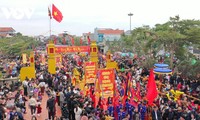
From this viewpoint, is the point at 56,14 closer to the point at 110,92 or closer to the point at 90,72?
the point at 90,72

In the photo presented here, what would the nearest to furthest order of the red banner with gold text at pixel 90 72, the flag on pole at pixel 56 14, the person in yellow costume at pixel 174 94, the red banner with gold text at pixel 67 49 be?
the person in yellow costume at pixel 174 94 < the red banner with gold text at pixel 90 72 < the red banner with gold text at pixel 67 49 < the flag on pole at pixel 56 14

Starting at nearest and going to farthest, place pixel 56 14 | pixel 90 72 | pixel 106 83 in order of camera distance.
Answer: pixel 106 83 < pixel 90 72 < pixel 56 14

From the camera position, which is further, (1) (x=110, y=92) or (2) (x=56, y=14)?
(2) (x=56, y=14)

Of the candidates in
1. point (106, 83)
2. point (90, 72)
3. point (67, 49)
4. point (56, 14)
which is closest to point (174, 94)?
point (90, 72)

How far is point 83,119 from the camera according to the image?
1003cm

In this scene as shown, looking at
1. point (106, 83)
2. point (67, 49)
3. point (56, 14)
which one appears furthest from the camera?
point (56, 14)

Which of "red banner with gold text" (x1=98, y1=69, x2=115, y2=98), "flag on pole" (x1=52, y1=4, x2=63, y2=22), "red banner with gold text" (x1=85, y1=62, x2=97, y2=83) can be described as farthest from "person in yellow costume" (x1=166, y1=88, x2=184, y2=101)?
"flag on pole" (x1=52, y1=4, x2=63, y2=22)

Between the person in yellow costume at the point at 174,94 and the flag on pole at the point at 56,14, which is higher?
the flag on pole at the point at 56,14

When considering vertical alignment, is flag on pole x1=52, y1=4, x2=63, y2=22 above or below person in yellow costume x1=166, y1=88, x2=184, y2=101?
above

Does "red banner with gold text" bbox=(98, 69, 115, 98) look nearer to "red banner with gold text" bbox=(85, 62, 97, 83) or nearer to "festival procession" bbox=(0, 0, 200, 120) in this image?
"festival procession" bbox=(0, 0, 200, 120)

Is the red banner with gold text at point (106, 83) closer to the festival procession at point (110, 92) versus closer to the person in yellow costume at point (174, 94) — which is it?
the festival procession at point (110, 92)

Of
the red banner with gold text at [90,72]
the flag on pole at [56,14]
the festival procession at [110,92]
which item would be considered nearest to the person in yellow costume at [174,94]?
the festival procession at [110,92]

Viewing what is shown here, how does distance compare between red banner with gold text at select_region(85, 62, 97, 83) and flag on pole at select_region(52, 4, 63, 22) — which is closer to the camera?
red banner with gold text at select_region(85, 62, 97, 83)

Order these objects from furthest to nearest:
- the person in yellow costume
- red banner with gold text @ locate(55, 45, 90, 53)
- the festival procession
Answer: red banner with gold text @ locate(55, 45, 90, 53)
the person in yellow costume
the festival procession
